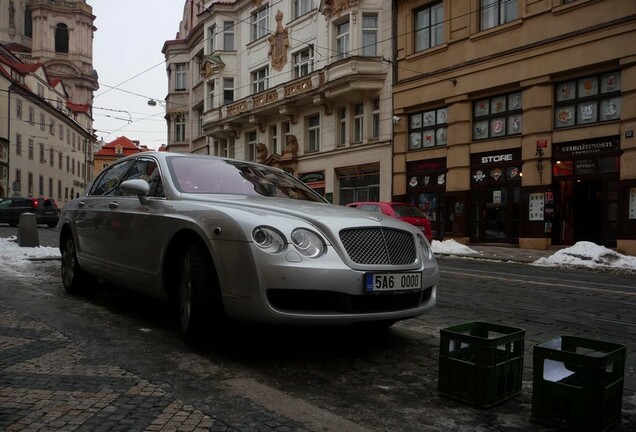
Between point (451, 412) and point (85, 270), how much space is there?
15.2ft

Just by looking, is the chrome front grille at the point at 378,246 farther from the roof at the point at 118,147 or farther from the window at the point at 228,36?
the roof at the point at 118,147

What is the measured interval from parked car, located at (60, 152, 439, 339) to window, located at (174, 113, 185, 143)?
125 feet

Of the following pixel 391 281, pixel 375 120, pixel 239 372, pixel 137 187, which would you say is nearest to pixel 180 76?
pixel 375 120

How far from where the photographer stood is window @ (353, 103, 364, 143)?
973 inches

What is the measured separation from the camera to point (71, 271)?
657 cm

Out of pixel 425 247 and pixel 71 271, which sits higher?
pixel 425 247

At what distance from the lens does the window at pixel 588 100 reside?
15953 mm

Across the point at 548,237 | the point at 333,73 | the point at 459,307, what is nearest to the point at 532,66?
the point at 548,237

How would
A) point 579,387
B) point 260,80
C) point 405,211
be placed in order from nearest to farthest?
1. point 579,387
2. point 405,211
3. point 260,80

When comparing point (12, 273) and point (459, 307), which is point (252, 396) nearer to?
point (459, 307)

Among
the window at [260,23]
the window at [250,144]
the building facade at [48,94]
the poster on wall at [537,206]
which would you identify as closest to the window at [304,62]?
the window at [260,23]

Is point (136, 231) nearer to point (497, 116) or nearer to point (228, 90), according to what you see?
point (497, 116)

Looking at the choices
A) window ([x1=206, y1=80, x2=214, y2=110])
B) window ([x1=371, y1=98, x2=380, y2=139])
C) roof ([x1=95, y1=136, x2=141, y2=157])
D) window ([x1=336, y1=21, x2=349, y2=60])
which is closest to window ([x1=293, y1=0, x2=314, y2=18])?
→ window ([x1=336, y1=21, x2=349, y2=60])

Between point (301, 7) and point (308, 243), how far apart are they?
27043mm
